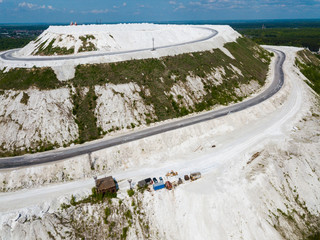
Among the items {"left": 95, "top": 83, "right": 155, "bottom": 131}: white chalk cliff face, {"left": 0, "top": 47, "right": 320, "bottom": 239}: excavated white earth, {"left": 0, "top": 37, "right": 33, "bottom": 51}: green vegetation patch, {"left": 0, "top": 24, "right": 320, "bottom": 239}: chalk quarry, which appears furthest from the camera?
{"left": 0, "top": 37, "right": 33, "bottom": 51}: green vegetation patch

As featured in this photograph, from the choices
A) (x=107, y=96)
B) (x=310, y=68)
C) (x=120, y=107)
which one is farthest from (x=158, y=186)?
(x=310, y=68)

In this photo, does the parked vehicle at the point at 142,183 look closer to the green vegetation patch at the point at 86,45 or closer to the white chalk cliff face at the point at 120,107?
the white chalk cliff face at the point at 120,107

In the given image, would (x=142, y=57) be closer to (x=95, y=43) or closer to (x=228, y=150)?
(x=95, y=43)

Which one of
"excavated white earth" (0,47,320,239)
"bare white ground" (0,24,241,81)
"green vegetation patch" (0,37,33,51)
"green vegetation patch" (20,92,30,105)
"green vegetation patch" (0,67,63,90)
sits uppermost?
"bare white ground" (0,24,241,81)

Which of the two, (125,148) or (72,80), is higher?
(72,80)

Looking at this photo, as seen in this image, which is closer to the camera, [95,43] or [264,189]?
[264,189]

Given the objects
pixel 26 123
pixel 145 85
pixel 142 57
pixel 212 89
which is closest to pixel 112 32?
pixel 142 57

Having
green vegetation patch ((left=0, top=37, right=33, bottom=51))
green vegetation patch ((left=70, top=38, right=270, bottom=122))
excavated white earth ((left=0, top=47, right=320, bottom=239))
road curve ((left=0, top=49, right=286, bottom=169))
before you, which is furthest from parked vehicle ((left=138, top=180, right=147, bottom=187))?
green vegetation patch ((left=0, top=37, right=33, bottom=51))

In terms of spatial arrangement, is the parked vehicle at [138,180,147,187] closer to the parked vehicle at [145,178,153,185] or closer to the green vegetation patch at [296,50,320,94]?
the parked vehicle at [145,178,153,185]
